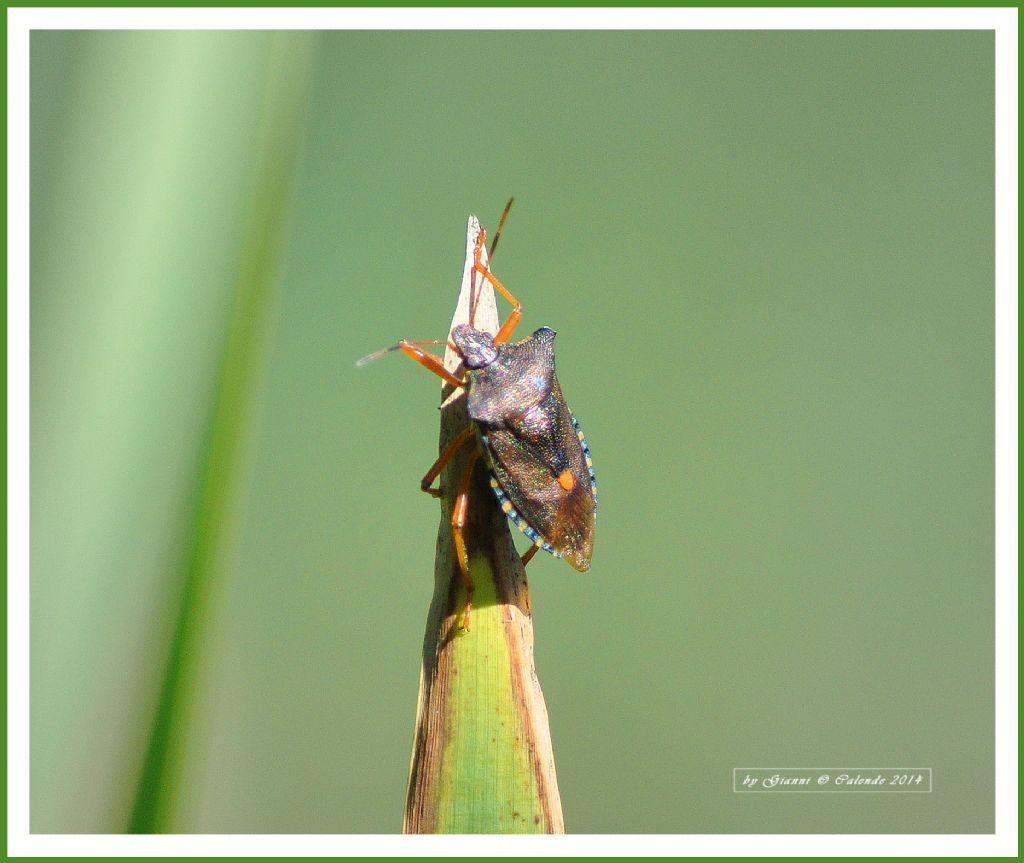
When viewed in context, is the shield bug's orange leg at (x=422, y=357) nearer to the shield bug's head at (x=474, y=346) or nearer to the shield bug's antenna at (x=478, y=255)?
the shield bug's head at (x=474, y=346)

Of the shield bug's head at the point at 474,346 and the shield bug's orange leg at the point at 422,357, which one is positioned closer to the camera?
the shield bug's head at the point at 474,346

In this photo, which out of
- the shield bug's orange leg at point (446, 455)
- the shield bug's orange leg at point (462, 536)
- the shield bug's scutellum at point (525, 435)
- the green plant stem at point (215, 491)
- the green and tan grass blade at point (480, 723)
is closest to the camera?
the green plant stem at point (215, 491)

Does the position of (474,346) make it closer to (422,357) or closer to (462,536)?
(422,357)

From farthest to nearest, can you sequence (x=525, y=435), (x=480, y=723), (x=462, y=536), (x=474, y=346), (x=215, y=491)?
(x=525, y=435)
(x=474, y=346)
(x=462, y=536)
(x=480, y=723)
(x=215, y=491)

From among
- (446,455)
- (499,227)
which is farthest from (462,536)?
(499,227)

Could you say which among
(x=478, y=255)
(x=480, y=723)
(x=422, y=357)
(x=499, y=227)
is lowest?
(x=480, y=723)

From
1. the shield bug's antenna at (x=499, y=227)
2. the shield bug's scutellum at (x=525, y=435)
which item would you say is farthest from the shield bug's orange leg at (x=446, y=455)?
the shield bug's antenna at (x=499, y=227)

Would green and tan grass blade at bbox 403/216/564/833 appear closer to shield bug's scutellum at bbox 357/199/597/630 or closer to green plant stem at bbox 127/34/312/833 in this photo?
green plant stem at bbox 127/34/312/833

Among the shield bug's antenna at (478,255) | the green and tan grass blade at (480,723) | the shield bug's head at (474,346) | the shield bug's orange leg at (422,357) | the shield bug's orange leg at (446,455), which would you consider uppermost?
the shield bug's antenna at (478,255)
